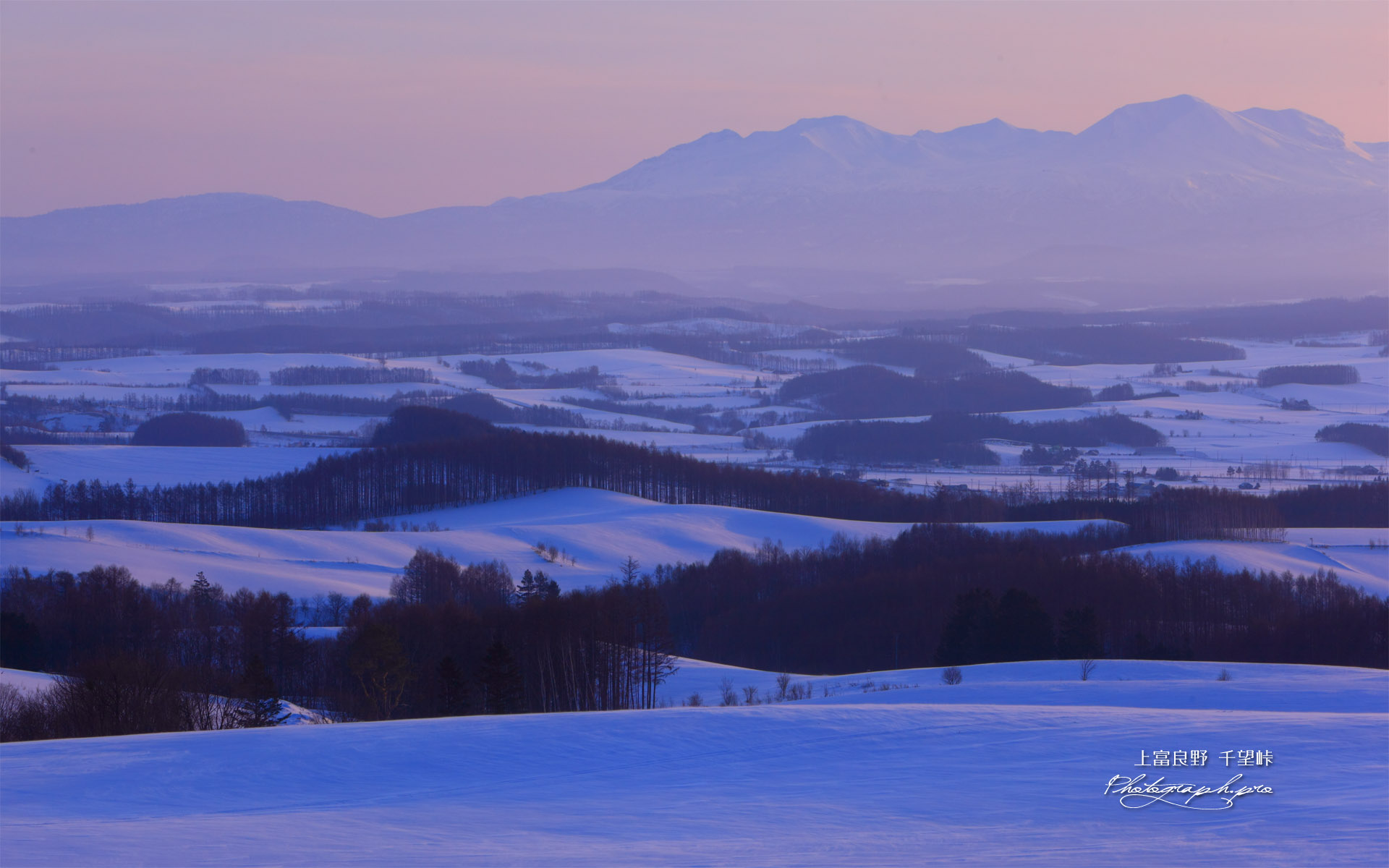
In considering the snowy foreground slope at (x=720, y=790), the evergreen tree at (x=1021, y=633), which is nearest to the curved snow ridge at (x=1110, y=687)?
the snowy foreground slope at (x=720, y=790)

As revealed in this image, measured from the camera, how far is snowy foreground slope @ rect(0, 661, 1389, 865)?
12.2 metres

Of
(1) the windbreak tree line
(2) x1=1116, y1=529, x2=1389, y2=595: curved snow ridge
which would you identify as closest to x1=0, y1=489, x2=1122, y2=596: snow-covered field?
(1) the windbreak tree line

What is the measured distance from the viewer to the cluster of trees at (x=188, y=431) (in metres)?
105

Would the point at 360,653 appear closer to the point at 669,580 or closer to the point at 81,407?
the point at 669,580

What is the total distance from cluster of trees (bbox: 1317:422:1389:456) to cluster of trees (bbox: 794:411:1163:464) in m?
13.1

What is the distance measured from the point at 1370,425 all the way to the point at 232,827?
107 m

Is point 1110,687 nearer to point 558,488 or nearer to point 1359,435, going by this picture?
point 558,488

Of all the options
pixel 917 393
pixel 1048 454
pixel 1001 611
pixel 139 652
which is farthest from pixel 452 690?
pixel 917 393

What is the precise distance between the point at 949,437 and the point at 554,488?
44.5m

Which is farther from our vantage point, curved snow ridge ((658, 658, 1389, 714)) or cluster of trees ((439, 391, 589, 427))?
cluster of trees ((439, 391, 589, 427))

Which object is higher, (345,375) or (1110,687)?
(345,375)

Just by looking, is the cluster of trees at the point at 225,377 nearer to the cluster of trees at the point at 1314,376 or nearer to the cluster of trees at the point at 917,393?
the cluster of trees at the point at 917,393

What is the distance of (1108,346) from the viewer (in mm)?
185375

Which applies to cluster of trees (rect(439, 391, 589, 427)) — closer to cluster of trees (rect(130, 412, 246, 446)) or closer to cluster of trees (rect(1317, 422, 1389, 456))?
cluster of trees (rect(130, 412, 246, 446))
